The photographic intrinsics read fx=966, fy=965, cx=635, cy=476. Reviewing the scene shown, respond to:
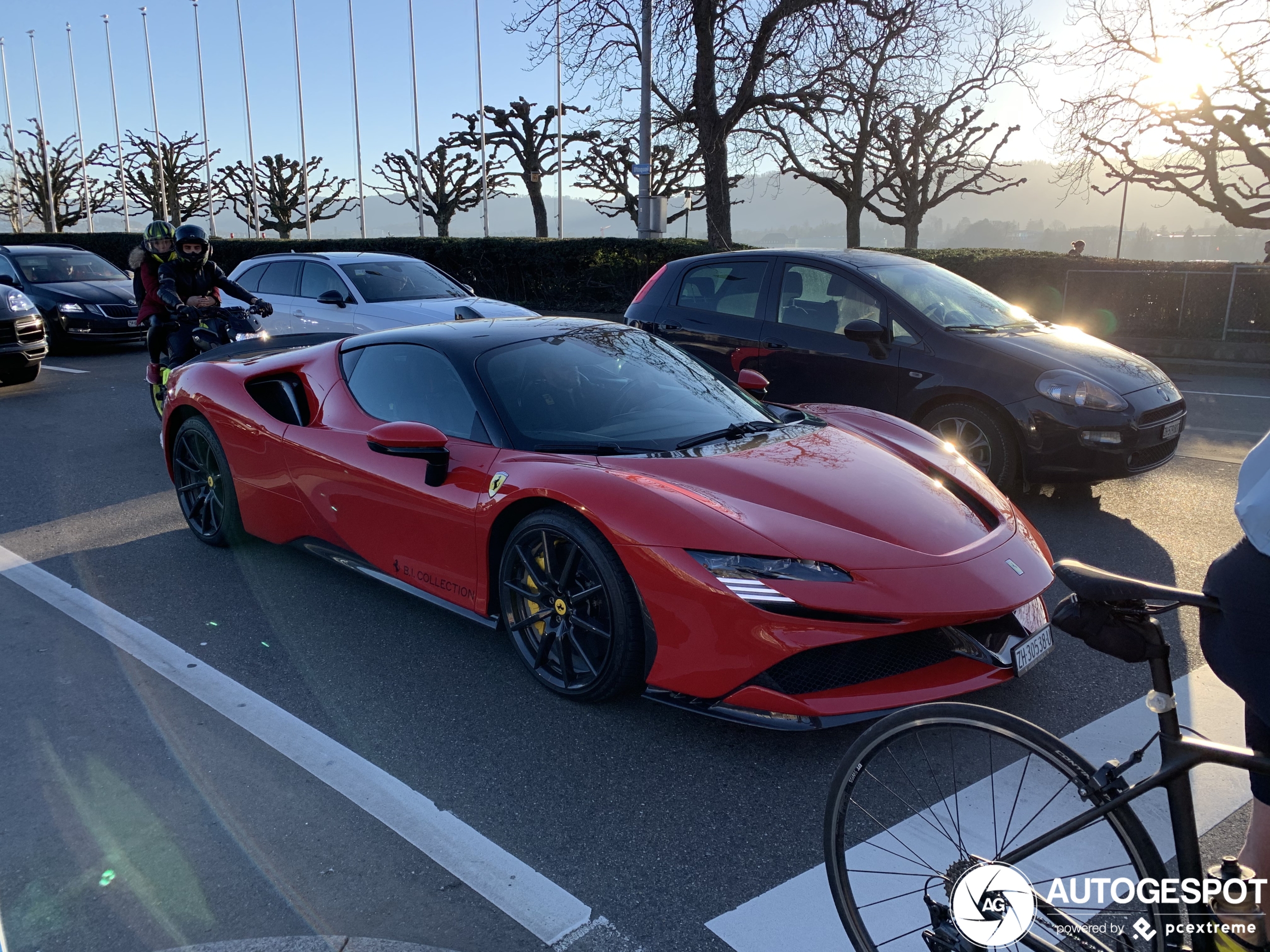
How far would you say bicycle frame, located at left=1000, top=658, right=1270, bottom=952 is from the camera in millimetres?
1701

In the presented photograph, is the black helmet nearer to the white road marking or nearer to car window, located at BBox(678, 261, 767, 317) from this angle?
car window, located at BBox(678, 261, 767, 317)

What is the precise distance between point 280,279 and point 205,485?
22.1 feet

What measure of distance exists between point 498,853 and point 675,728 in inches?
34.5

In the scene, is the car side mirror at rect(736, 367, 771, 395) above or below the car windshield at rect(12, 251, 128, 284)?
below

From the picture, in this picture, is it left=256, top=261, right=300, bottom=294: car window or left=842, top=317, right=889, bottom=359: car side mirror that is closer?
left=842, top=317, right=889, bottom=359: car side mirror

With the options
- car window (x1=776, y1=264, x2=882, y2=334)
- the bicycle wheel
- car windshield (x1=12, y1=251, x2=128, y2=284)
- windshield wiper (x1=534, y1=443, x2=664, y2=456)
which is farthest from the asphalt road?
car windshield (x1=12, y1=251, x2=128, y2=284)

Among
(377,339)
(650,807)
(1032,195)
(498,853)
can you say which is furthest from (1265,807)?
(1032,195)

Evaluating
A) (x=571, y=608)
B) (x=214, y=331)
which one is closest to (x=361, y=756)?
(x=571, y=608)

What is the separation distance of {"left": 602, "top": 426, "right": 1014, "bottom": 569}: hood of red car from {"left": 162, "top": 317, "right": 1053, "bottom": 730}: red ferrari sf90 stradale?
1 cm

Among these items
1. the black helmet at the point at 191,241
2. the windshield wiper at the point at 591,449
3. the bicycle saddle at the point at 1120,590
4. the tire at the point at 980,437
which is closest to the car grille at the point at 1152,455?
the tire at the point at 980,437

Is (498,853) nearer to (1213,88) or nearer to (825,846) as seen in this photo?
(825,846)

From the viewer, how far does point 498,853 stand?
104 inches

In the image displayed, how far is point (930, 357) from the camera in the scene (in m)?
6.39

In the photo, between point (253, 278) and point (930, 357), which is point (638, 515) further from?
point (253, 278)
